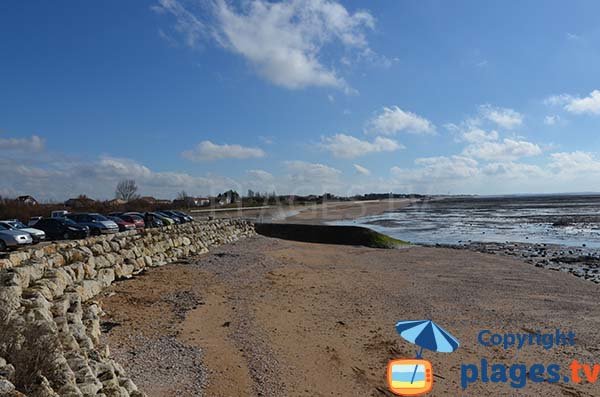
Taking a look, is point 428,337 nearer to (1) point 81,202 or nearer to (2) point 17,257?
(2) point 17,257

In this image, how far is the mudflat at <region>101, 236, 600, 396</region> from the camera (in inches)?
277

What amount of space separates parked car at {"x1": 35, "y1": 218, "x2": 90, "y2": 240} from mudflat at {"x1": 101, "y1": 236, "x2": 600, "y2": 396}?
359 inches

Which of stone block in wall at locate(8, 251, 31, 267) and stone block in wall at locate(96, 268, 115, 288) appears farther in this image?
stone block in wall at locate(96, 268, 115, 288)

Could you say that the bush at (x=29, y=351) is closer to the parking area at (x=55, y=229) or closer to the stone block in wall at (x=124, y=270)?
the stone block in wall at (x=124, y=270)

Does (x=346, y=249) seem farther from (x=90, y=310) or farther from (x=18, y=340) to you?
(x=18, y=340)

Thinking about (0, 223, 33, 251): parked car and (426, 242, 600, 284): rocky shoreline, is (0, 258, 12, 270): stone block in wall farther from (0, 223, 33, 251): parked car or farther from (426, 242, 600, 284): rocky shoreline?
(426, 242, 600, 284): rocky shoreline

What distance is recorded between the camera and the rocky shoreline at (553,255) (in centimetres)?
1931

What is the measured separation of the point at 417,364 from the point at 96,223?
23293 mm

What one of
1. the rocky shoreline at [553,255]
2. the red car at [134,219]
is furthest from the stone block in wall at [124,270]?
the red car at [134,219]

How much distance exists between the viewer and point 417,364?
7.78 meters

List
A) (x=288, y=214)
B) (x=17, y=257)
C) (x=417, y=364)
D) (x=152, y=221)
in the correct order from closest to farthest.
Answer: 1. (x=417, y=364)
2. (x=17, y=257)
3. (x=152, y=221)
4. (x=288, y=214)

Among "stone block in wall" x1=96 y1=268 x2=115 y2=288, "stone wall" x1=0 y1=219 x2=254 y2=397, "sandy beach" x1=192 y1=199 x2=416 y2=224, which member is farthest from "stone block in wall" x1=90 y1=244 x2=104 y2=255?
"sandy beach" x1=192 y1=199 x2=416 y2=224

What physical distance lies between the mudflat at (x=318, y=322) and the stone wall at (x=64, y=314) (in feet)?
2.15

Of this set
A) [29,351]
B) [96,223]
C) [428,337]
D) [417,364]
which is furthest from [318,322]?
[96,223]
